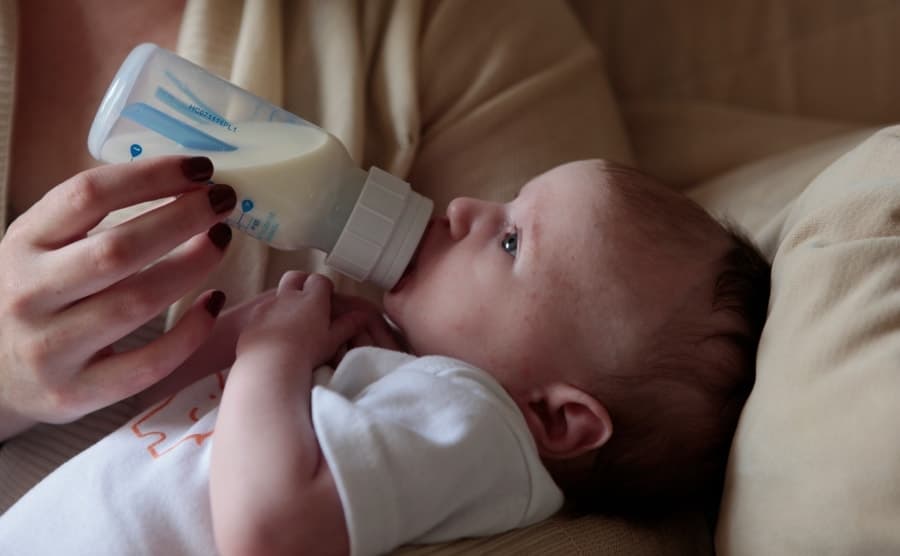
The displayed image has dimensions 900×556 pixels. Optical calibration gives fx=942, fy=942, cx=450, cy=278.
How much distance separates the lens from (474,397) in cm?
78

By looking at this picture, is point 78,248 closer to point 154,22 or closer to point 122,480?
point 122,480

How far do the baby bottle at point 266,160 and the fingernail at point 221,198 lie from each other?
0.02 m

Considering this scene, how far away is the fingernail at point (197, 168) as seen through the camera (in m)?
0.76

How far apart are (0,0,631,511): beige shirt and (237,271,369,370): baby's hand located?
12 centimetres

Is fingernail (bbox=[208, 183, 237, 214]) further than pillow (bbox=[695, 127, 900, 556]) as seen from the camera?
Yes

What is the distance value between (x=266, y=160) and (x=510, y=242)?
9.8 inches

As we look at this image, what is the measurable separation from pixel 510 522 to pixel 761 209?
1.87 feet

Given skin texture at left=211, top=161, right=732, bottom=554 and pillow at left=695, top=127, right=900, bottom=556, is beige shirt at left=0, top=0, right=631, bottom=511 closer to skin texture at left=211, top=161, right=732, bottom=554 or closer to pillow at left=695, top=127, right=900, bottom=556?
skin texture at left=211, top=161, right=732, bottom=554

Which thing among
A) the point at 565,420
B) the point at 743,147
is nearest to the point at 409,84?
the point at 565,420

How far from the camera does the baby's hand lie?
0.83 m

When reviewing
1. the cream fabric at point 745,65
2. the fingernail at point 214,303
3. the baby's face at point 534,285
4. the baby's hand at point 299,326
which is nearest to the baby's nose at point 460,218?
the baby's face at point 534,285

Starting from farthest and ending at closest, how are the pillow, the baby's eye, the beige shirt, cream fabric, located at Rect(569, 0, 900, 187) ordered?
cream fabric, located at Rect(569, 0, 900, 187)
the beige shirt
the baby's eye
the pillow

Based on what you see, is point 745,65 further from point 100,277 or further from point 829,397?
point 100,277

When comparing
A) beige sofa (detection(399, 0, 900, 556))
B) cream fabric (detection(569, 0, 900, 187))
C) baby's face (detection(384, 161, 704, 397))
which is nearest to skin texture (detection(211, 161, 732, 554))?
baby's face (detection(384, 161, 704, 397))
